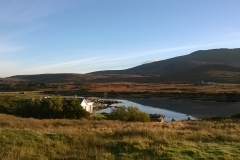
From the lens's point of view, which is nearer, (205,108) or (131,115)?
(131,115)

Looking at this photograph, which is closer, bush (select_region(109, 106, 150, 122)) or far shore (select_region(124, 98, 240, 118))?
bush (select_region(109, 106, 150, 122))

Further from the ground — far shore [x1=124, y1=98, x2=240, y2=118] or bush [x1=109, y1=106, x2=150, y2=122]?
bush [x1=109, y1=106, x2=150, y2=122]

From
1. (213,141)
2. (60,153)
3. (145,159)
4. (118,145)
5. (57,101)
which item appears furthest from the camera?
(57,101)

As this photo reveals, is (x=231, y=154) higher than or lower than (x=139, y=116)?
higher

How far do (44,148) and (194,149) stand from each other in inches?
197

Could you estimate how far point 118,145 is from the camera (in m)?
10.9

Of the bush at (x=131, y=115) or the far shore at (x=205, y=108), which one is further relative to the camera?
the far shore at (x=205, y=108)

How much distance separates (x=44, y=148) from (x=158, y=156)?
3834mm

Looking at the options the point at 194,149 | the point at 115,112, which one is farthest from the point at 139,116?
the point at 194,149

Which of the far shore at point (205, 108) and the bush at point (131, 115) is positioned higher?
the bush at point (131, 115)

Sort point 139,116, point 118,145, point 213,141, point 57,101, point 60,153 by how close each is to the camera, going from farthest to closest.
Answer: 1. point 57,101
2. point 139,116
3. point 213,141
4. point 118,145
5. point 60,153

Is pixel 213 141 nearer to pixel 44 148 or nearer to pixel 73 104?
pixel 44 148

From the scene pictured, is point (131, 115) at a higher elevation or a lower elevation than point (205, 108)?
higher

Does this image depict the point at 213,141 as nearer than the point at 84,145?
No
